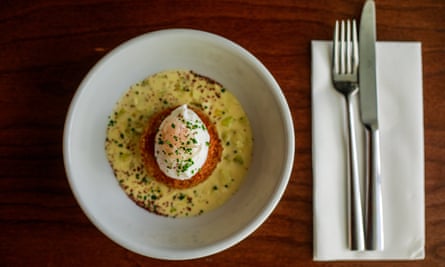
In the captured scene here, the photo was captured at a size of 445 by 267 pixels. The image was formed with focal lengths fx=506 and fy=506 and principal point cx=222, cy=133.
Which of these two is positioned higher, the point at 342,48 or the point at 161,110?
the point at 342,48

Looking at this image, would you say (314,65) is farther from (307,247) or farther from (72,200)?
(72,200)

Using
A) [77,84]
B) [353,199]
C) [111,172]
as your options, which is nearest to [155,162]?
[111,172]

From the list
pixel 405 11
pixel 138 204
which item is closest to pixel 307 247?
pixel 138 204

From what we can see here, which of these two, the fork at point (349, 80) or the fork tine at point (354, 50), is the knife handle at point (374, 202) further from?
the fork tine at point (354, 50)

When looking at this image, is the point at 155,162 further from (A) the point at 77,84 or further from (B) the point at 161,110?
(A) the point at 77,84

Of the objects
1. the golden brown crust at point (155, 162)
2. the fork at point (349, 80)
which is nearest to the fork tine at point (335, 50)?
the fork at point (349, 80)
